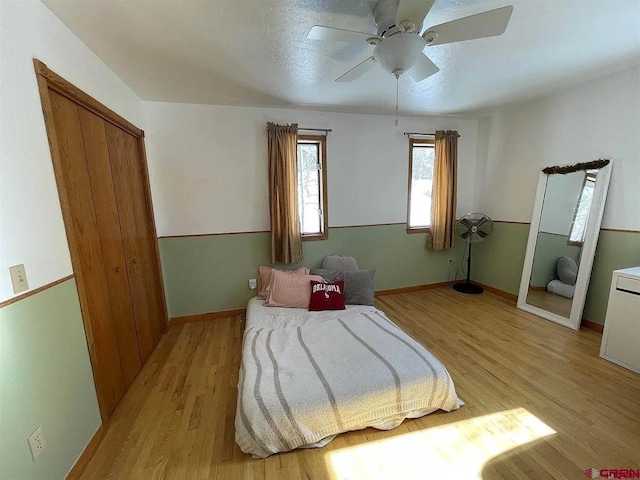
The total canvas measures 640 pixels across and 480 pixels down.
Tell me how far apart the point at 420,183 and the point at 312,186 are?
1.62 meters

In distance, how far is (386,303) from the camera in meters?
3.56

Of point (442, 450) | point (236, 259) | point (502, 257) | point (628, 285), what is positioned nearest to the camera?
point (442, 450)

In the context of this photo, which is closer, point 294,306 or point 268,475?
point 268,475

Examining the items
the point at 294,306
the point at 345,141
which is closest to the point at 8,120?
the point at 294,306

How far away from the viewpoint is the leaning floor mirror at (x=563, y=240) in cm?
264

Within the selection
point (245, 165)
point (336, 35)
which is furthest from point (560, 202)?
point (245, 165)

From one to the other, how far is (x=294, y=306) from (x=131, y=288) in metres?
1.46

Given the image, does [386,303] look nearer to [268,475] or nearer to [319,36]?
[268,475]

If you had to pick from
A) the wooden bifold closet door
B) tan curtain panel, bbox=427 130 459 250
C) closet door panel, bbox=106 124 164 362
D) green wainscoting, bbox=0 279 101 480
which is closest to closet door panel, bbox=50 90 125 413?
the wooden bifold closet door

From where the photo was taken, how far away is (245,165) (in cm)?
311

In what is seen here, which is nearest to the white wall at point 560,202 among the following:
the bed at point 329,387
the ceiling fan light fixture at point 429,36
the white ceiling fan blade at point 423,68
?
the white ceiling fan blade at point 423,68

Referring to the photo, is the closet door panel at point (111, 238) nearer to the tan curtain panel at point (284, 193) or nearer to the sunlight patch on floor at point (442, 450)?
the tan curtain panel at point (284, 193)

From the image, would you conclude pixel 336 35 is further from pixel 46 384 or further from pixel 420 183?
pixel 420 183

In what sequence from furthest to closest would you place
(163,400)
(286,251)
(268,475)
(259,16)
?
(286,251) → (163,400) → (259,16) → (268,475)
